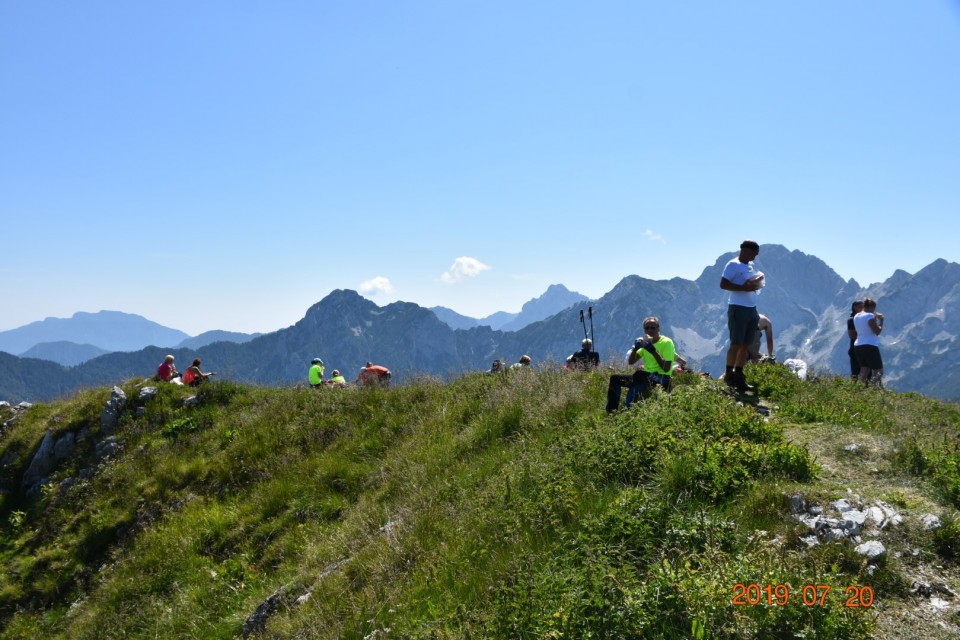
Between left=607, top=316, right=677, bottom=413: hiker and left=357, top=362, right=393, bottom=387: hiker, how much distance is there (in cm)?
752

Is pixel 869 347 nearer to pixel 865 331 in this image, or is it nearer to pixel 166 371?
pixel 865 331

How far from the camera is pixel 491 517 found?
5906 mm

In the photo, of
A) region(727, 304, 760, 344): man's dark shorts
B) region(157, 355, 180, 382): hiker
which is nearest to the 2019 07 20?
region(727, 304, 760, 344): man's dark shorts

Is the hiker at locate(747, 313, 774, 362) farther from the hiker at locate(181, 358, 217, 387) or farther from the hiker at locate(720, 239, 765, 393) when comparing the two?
the hiker at locate(181, 358, 217, 387)

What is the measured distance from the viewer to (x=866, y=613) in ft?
11.3

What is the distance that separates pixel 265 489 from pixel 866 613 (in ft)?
33.4

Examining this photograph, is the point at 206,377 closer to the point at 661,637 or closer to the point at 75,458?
the point at 75,458

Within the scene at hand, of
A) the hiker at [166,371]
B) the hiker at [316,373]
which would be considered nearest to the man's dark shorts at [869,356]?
the hiker at [316,373]

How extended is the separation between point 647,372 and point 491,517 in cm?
438

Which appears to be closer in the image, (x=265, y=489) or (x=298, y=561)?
(x=298, y=561)

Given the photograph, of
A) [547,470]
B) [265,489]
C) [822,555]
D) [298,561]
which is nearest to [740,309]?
[547,470]

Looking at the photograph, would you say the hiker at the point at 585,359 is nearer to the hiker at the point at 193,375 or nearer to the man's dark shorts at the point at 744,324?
the man's dark shorts at the point at 744,324

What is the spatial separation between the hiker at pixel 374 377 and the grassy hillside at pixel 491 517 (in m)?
1.04

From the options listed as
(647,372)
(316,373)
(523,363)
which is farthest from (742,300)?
(316,373)
